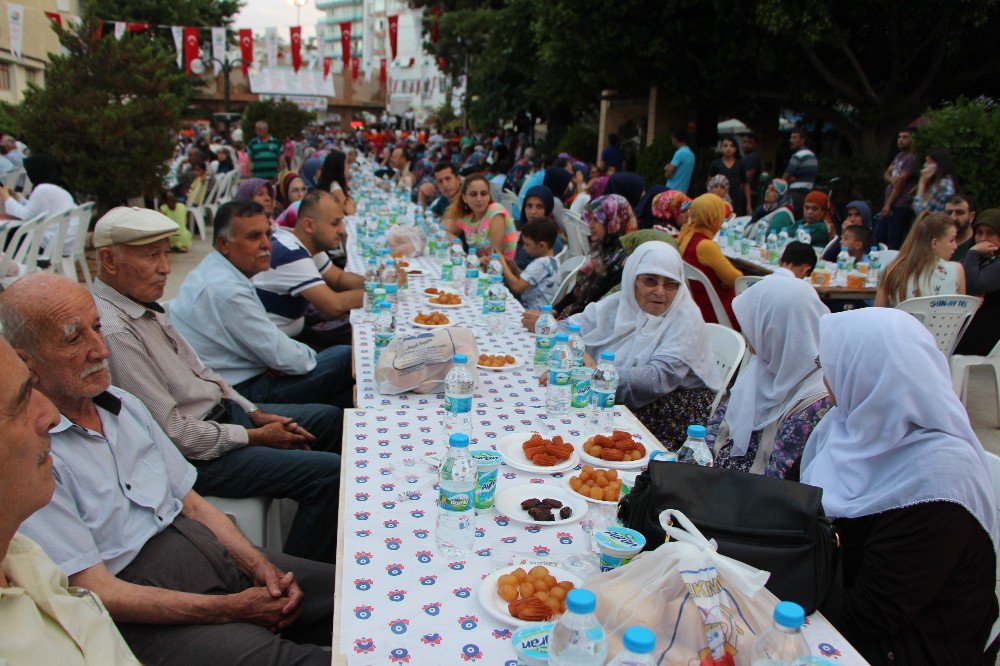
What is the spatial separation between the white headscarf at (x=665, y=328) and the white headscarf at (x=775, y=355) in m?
0.50

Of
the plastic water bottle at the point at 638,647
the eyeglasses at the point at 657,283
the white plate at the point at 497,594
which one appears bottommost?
the white plate at the point at 497,594

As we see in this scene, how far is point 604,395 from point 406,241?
4137mm

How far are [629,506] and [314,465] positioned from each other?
161 cm

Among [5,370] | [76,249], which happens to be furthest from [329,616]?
[76,249]

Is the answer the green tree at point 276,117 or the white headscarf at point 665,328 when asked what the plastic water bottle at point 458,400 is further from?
the green tree at point 276,117

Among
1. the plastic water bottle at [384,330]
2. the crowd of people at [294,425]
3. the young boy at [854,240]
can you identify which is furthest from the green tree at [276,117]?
the plastic water bottle at [384,330]

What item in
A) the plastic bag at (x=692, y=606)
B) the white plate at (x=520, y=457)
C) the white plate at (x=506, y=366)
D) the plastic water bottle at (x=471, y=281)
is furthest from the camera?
the plastic water bottle at (x=471, y=281)

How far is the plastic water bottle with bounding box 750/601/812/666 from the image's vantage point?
4.19 feet

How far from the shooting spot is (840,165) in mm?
12273

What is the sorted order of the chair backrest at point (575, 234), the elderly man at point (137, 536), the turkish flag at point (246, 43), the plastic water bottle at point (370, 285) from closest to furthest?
1. the elderly man at point (137, 536)
2. the plastic water bottle at point (370, 285)
3. the chair backrest at point (575, 234)
4. the turkish flag at point (246, 43)

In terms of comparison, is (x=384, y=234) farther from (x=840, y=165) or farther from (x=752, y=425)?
(x=840, y=165)

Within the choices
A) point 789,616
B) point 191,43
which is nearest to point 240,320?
point 789,616

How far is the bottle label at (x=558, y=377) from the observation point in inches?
115

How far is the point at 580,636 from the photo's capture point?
1.32 metres
